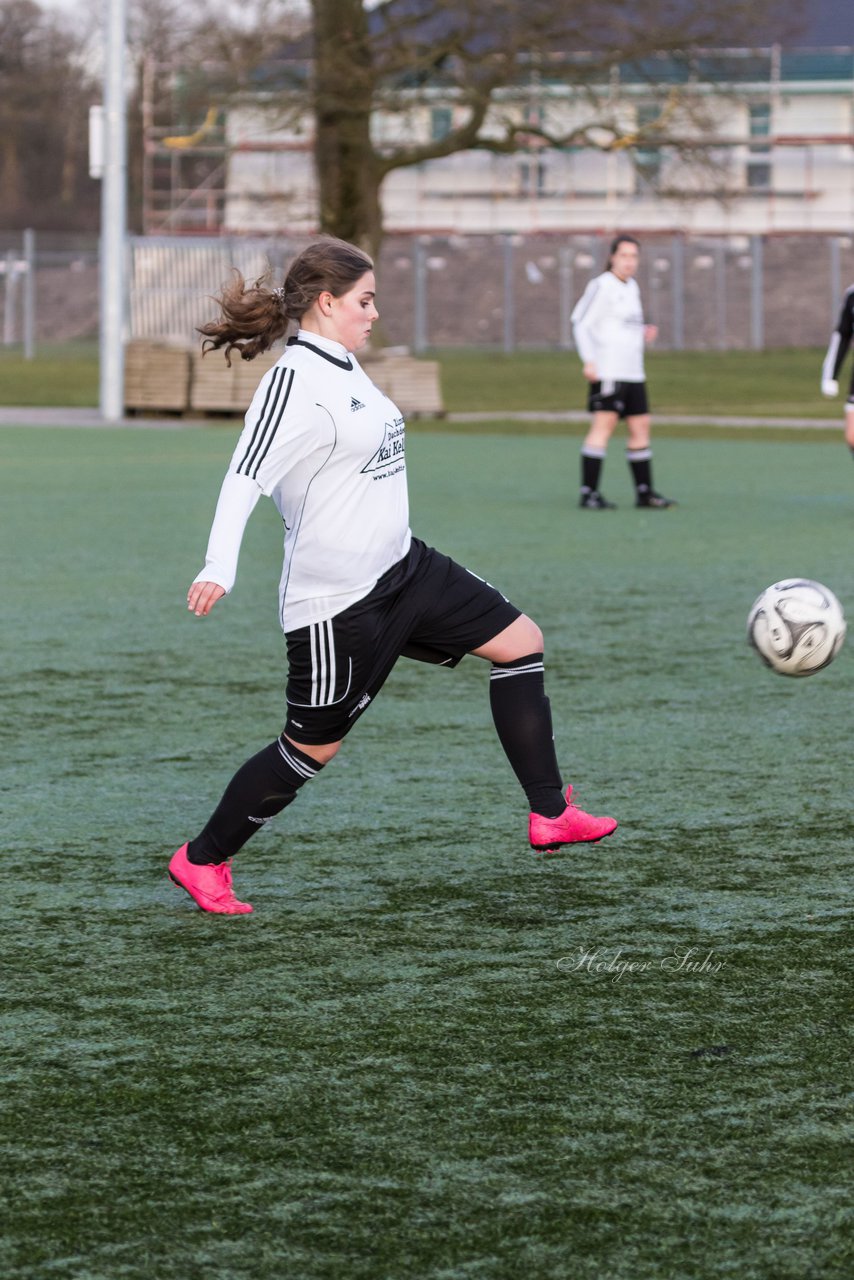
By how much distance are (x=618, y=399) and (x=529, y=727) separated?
10.2 metres

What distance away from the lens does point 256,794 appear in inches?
194

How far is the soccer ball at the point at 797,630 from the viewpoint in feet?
20.6

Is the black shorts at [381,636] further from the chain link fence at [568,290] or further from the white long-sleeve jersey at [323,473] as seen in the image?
the chain link fence at [568,290]

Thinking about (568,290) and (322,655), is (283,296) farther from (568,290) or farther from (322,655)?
(568,290)

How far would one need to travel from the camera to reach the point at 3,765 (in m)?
6.68

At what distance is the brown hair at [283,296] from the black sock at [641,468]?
1020 cm

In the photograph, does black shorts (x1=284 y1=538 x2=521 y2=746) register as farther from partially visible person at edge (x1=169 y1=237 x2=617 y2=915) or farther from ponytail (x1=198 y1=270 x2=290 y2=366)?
ponytail (x1=198 y1=270 x2=290 y2=366)

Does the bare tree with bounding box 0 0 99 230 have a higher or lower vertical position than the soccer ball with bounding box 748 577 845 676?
higher

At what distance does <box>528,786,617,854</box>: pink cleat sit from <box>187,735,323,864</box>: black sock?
69 cm

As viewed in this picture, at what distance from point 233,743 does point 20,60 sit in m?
70.4

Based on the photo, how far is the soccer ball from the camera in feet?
20.6

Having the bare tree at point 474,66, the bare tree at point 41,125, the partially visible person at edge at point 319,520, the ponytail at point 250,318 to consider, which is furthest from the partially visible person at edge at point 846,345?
the bare tree at point 41,125

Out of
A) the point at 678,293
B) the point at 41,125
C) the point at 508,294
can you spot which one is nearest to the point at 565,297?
the point at 678,293

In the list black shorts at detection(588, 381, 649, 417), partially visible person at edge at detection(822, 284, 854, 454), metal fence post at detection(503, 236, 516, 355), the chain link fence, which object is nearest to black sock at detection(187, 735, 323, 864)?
partially visible person at edge at detection(822, 284, 854, 454)
